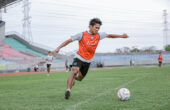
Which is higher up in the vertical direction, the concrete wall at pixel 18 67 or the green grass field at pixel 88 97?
the green grass field at pixel 88 97

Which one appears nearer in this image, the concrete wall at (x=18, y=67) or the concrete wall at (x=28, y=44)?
the concrete wall at (x=18, y=67)

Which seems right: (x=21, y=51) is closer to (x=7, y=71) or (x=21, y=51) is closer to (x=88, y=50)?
(x=7, y=71)

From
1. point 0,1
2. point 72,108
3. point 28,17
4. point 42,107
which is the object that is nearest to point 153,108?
point 72,108

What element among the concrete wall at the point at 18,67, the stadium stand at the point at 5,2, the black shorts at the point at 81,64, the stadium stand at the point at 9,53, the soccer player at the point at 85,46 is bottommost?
the concrete wall at the point at 18,67

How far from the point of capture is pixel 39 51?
189 ft

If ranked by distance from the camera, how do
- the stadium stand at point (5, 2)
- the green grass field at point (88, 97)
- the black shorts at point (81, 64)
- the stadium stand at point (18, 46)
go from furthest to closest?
the stadium stand at point (18, 46)
the stadium stand at point (5, 2)
the black shorts at point (81, 64)
the green grass field at point (88, 97)

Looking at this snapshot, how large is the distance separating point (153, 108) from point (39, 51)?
5382cm

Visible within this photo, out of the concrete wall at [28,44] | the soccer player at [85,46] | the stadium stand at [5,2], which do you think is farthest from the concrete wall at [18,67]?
Result: the soccer player at [85,46]

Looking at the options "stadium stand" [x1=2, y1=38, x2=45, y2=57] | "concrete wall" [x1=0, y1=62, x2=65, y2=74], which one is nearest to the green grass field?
"concrete wall" [x1=0, y1=62, x2=65, y2=74]

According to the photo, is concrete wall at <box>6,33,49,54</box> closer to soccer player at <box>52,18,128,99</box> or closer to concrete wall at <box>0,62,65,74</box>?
concrete wall at <box>0,62,65,74</box>

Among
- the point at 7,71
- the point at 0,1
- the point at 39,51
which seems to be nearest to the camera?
the point at 0,1

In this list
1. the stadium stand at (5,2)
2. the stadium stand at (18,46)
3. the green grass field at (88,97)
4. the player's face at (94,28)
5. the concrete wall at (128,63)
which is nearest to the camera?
the green grass field at (88,97)

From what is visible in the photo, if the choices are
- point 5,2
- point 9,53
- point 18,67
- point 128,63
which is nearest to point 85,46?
point 5,2

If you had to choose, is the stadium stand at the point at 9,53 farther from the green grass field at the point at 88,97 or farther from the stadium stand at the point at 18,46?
the green grass field at the point at 88,97
